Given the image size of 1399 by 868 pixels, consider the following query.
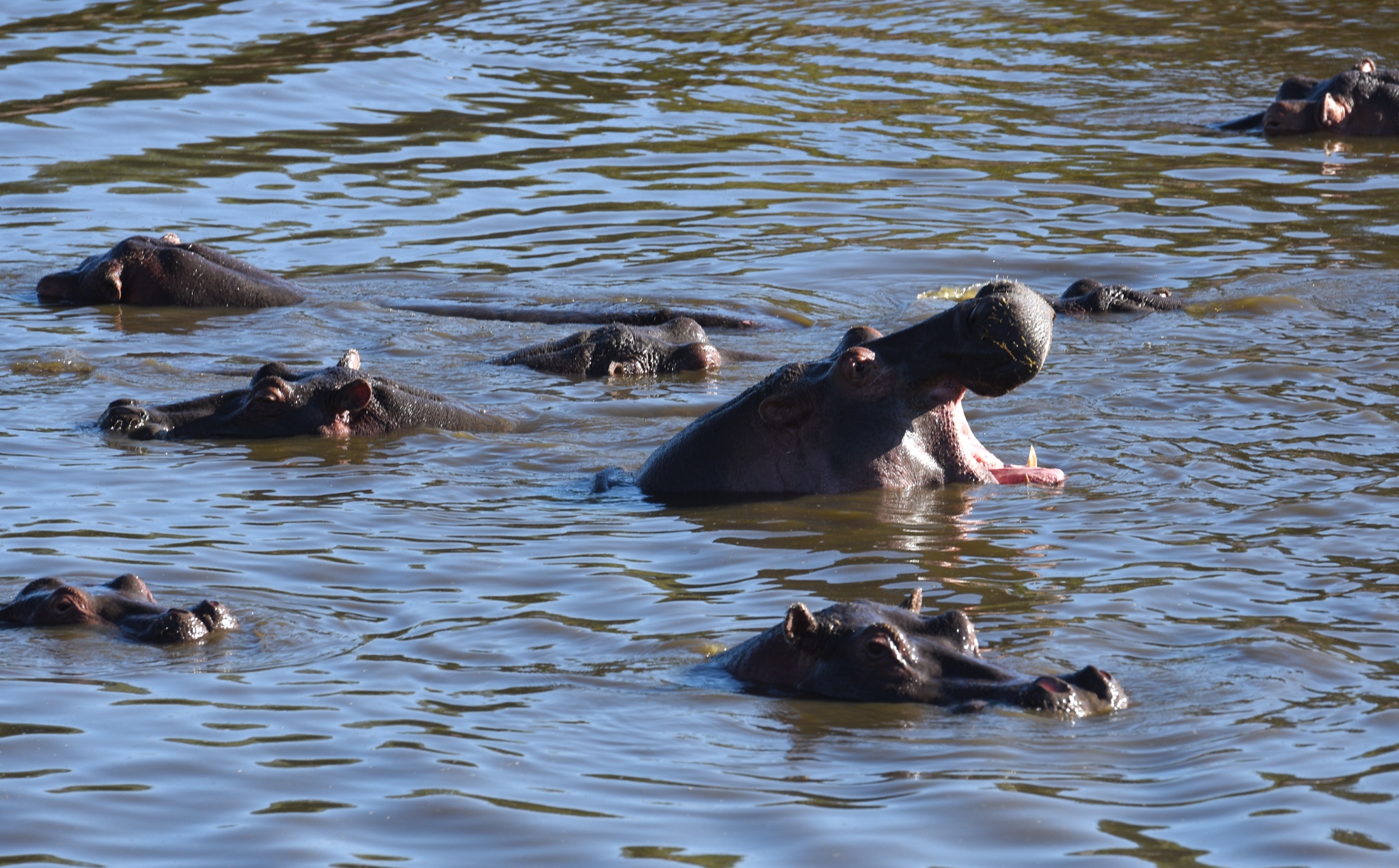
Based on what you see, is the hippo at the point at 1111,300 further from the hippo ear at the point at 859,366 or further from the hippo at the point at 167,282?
the hippo at the point at 167,282

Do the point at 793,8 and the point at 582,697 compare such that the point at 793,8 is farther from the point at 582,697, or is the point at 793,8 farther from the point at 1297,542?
the point at 582,697

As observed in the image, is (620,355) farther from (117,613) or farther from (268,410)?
(117,613)

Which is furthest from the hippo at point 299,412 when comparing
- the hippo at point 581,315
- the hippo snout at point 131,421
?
the hippo at point 581,315

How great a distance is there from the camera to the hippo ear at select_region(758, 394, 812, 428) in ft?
27.7

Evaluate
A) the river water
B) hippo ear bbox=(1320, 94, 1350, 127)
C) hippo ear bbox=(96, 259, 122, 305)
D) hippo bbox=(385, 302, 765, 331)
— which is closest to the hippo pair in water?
the river water

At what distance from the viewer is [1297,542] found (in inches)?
295

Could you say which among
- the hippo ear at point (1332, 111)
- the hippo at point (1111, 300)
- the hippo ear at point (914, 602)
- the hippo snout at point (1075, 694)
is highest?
the hippo ear at point (1332, 111)

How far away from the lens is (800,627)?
5.88 meters

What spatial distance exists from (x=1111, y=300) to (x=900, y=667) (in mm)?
6901

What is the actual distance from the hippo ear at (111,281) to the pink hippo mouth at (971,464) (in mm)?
7006

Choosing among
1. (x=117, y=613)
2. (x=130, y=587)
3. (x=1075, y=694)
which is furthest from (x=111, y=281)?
(x=1075, y=694)

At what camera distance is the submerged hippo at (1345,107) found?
18422mm

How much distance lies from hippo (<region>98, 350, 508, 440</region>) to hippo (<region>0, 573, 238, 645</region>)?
335 centimetres

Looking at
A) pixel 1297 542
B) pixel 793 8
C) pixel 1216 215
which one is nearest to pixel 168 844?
pixel 1297 542
